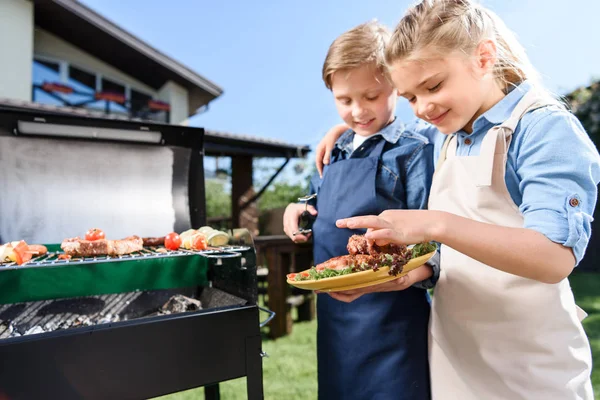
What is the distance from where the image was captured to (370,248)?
115 cm

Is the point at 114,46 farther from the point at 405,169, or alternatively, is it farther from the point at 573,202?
the point at 573,202

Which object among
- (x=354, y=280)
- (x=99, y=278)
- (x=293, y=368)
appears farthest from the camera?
(x=293, y=368)

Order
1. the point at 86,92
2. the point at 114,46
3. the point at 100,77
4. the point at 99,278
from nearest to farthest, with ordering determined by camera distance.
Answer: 1. the point at 99,278
2. the point at 86,92
3. the point at 114,46
4. the point at 100,77

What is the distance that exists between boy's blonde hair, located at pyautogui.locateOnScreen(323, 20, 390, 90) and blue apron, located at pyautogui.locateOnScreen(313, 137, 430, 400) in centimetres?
32

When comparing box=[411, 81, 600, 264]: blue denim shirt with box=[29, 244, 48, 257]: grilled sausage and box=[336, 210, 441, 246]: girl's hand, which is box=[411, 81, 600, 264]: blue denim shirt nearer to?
box=[336, 210, 441, 246]: girl's hand

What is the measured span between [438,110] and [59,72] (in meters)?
9.49

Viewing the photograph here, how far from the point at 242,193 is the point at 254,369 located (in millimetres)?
6194

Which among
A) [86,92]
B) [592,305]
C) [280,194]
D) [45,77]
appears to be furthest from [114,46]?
[592,305]

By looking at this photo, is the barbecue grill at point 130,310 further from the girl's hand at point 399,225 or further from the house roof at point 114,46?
the house roof at point 114,46

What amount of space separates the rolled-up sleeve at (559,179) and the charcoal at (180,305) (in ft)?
4.40

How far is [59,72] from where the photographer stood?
8.59 metres

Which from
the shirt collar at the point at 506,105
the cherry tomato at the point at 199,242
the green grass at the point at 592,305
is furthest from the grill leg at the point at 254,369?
the green grass at the point at 592,305

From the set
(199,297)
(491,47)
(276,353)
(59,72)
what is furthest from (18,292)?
(59,72)

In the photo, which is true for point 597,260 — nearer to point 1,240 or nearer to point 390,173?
point 390,173
